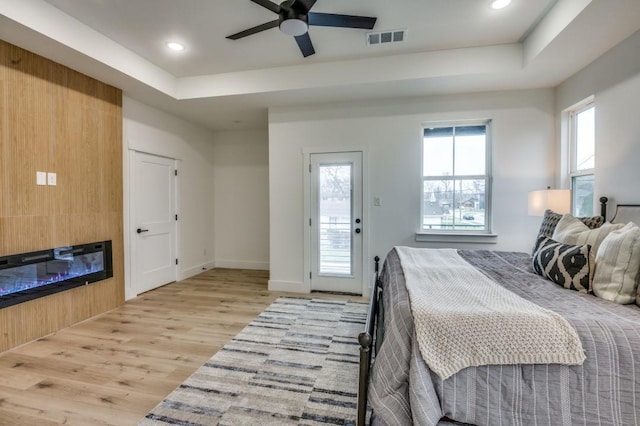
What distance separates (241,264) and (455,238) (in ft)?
12.9

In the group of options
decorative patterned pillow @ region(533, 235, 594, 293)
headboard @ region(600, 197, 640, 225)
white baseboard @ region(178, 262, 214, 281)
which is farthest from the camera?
white baseboard @ region(178, 262, 214, 281)

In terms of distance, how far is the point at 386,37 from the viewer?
2.96m

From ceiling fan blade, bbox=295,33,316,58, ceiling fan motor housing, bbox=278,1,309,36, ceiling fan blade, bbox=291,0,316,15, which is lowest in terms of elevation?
ceiling fan motor housing, bbox=278,1,309,36

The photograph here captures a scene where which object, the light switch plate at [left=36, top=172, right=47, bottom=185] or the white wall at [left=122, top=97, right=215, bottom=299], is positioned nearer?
the light switch plate at [left=36, top=172, right=47, bottom=185]

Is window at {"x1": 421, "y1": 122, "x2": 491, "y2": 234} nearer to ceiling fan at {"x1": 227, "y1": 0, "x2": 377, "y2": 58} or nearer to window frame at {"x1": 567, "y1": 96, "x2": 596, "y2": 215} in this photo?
window frame at {"x1": 567, "y1": 96, "x2": 596, "y2": 215}

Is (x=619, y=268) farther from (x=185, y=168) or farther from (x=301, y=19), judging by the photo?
(x=185, y=168)

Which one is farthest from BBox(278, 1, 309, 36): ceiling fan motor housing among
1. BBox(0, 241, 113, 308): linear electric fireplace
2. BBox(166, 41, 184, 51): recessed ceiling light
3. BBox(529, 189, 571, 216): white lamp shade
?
BBox(0, 241, 113, 308): linear electric fireplace

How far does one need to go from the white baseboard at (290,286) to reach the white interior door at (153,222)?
5.86 ft

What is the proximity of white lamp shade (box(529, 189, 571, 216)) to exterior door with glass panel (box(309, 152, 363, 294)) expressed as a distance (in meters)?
2.04

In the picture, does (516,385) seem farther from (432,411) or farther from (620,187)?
(620,187)

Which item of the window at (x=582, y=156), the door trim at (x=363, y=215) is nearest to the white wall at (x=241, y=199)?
the door trim at (x=363, y=215)

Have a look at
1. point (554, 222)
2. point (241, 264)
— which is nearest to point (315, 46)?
point (554, 222)

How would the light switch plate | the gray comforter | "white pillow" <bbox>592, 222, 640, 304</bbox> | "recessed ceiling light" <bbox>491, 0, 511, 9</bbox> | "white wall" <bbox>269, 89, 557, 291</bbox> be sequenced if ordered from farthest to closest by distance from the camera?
1. "white wall" <bbox>269, 89, 557, 291</bbox>
2. the light switch plate
3. "recessed ceiling light" <bbox>491, 0, 511, 9</bbox>
4. "white pillow" <bbox>592, 222, 640, 304</bbox>
5. the gray comforter

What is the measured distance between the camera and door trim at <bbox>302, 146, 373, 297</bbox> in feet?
13.3
